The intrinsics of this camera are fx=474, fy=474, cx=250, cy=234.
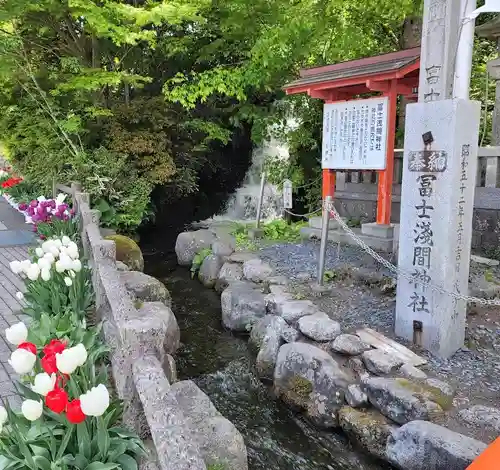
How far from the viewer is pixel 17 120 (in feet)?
42.5

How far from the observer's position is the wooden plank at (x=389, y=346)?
501 centimetres

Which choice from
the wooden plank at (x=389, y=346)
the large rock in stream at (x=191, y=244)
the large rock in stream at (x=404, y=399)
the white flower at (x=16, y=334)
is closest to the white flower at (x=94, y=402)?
the white flower at (x=16, y=334)

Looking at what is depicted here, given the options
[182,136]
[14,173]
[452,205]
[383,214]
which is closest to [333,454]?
[452,205]

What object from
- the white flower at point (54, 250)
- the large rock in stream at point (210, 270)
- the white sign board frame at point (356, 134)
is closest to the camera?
the white flower at point (54, 250)

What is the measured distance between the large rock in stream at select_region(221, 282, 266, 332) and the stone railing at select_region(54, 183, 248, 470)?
263cm

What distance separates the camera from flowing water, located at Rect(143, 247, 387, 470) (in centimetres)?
448

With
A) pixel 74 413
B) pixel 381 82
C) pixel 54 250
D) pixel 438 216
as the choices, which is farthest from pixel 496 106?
pixel 74 413

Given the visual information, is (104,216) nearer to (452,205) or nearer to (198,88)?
(198,88)

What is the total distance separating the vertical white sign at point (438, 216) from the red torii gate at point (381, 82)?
3506 millimetres

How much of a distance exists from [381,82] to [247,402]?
20.9 feet

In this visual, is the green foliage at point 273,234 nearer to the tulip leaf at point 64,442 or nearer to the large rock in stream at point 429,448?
the large rock in stream at point 429,448

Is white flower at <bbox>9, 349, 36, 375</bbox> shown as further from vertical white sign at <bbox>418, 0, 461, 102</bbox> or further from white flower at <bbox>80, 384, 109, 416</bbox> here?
vertical white sign at <bbox>418, 0, 461, 102</bbox>

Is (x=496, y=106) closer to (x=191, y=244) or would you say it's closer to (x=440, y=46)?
(x=440, y=46)

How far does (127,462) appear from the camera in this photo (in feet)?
8.07
